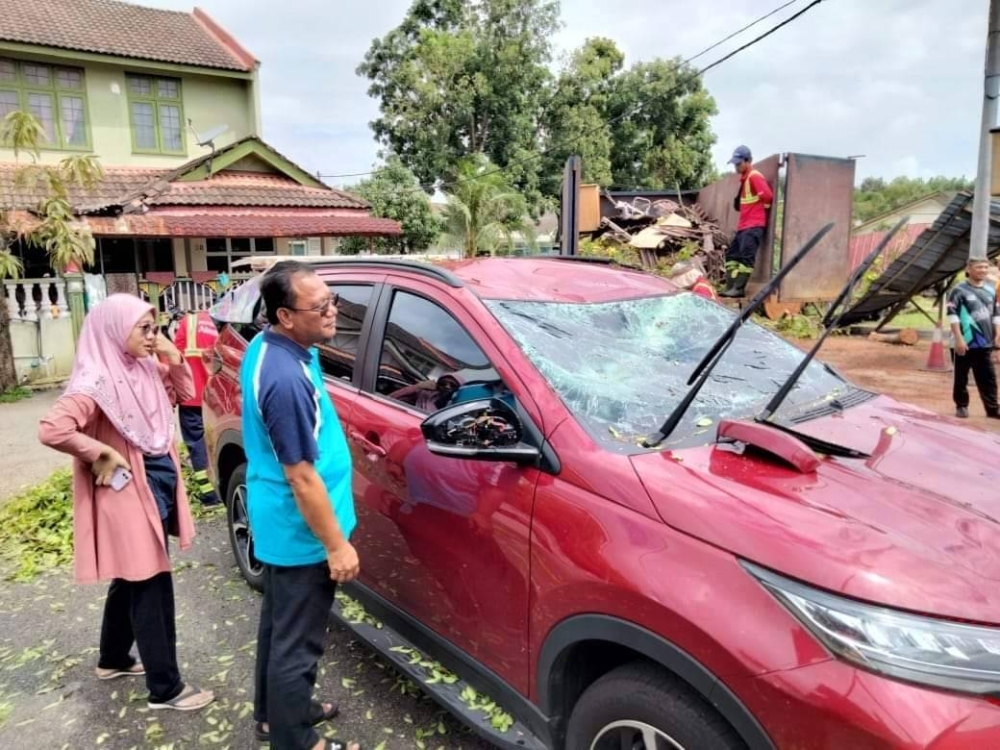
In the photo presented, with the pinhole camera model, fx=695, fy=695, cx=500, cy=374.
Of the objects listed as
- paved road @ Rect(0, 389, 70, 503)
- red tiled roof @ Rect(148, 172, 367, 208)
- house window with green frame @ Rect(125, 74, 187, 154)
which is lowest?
paved road @ Rect(0, 389, 70, 503)

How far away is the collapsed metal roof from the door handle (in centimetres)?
792

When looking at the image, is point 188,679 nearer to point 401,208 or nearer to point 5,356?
point 5,356

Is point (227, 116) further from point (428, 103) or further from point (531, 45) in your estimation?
point (531, 45)

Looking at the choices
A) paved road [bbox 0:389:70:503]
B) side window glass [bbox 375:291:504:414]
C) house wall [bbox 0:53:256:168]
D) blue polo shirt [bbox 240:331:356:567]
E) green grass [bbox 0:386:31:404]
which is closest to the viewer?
blue polo shirt [bbox 240:331:356:567]

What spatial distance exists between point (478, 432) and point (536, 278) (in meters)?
1.05

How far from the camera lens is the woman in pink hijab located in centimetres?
262

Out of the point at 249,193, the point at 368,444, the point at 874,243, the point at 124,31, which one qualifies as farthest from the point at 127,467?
the point at 124,31

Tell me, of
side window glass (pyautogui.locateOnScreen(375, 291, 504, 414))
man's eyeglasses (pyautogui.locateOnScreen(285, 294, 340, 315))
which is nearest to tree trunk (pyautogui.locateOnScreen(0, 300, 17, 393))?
side window glass (pyautogui.locateOnScreen(375, 291, 504, 414))

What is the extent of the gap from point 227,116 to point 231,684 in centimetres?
1753

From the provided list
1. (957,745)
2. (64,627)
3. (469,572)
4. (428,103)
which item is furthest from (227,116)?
(957,745)

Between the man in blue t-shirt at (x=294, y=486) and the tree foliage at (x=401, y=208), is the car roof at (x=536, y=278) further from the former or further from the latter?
the tree foliage at (x=401, y=208)

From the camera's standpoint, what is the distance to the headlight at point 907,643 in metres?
1.41

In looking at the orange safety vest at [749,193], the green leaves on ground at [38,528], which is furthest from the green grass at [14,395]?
the orange safety vest at [749,193]

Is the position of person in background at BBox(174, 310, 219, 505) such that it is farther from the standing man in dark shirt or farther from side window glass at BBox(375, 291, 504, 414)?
the standing man in dark shirt
